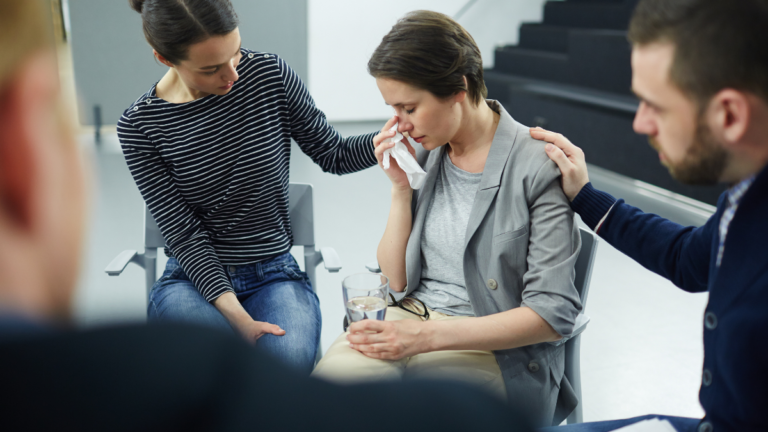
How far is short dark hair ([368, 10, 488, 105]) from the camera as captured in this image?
1.37 metres

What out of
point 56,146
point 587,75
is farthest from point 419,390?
point 587,75

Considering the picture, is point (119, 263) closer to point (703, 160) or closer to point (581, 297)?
point (581, 297)

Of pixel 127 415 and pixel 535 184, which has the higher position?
pixel 127 415

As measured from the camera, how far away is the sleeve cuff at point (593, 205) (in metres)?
1.29

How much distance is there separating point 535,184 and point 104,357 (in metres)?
1.15

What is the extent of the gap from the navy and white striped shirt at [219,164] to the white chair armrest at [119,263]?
0.18 metres

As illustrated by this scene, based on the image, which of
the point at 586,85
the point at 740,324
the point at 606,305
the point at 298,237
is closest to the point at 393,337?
the point at 740,324

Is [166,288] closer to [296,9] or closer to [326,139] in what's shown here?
[326,139]

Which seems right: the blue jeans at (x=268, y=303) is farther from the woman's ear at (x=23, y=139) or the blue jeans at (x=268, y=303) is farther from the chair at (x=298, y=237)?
the woman's ear at (x=23, y=139)

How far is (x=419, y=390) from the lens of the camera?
36 cm

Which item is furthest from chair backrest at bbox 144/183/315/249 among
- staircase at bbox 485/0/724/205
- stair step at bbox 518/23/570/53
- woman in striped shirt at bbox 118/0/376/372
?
stair step at bbox 518/23/570/53

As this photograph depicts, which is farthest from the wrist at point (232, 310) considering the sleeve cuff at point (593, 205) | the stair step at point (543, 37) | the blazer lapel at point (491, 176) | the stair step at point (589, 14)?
the stair step at point (543, 37)

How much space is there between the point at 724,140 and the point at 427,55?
28.1 inches

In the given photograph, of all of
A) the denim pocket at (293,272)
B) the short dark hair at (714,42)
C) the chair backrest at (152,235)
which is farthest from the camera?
the chair backrest at (152,235)
